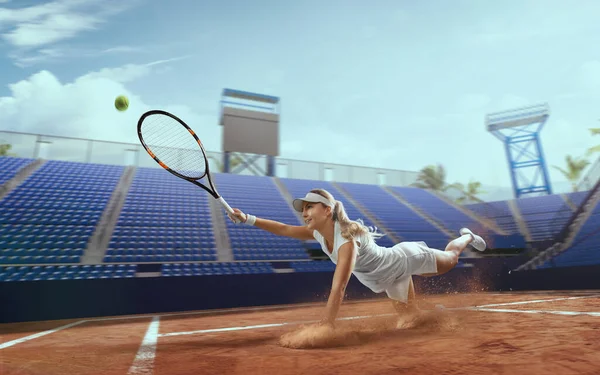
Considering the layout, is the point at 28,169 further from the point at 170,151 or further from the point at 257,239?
the point at 170,151

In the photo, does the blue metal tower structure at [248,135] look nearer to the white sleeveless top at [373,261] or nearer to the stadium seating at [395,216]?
the stadium seating at [395,216]

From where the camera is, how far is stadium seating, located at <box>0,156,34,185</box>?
13.9 metres

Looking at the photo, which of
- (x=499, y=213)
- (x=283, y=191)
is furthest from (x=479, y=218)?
(x=283, y=191)

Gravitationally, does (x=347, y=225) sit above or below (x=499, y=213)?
above

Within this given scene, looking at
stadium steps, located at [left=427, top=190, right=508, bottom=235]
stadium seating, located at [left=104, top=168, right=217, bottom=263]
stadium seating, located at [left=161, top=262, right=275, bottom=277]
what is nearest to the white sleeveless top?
stadium seating, located at [left=161, top=262, right=275, bottom=277]

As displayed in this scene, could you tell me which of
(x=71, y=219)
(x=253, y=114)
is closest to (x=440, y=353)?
(x=71, y=219)

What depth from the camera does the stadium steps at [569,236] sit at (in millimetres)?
13789

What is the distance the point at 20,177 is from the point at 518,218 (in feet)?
81.1

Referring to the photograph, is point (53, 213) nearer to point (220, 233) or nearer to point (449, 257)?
point (220, 233)

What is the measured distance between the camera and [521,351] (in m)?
2.93

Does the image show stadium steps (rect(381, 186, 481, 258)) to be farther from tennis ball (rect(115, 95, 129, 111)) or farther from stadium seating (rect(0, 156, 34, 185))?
stadium seating (rect(0, 156, 34, 185))

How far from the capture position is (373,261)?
3.92 meters

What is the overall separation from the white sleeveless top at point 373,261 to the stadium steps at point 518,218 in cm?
1659

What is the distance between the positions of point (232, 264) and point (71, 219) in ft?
19.0
